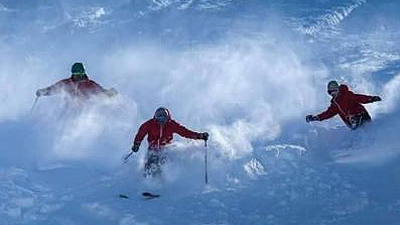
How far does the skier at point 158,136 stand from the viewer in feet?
42.8

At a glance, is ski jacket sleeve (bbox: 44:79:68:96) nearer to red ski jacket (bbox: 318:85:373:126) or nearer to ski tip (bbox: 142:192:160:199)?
ski tip (bbox: 142:192:160:199)

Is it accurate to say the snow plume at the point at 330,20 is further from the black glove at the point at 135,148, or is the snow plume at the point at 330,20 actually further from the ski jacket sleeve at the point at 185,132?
the black glove at the point at 135,148

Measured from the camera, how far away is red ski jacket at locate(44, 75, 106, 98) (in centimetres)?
1586

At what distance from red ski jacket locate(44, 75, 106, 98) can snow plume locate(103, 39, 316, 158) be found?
1.98 m

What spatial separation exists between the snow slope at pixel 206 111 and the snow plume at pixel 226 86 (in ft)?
0.19

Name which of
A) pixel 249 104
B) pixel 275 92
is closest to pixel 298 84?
pixel 275 92

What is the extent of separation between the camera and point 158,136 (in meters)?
13.3

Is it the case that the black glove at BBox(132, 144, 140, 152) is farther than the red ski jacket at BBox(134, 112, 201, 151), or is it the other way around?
the red ski jacket at BBox(134, 112, 201, 151)

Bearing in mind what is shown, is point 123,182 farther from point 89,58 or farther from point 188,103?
point 89,58

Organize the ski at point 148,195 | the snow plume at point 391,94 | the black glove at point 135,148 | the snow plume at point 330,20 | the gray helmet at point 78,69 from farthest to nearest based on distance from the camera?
the snow plume at point 330,20 → the snow plume at point 391,94 → the gray helmet at point 78,69 → the black glove at point 135,148 → the ski at point 148,195

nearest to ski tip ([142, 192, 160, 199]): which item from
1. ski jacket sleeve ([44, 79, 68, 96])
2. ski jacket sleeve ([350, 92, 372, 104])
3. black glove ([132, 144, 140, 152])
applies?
black glove ([132, 144, 140, 152])

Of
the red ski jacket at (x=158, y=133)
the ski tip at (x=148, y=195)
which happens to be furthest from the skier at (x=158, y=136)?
the ski tip at (x=148, y=195)

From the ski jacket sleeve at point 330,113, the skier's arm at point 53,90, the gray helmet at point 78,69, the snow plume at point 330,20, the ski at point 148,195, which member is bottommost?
the ski at point 148,195

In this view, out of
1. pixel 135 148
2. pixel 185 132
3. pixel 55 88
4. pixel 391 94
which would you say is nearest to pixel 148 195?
Answer: pixel 135 148
